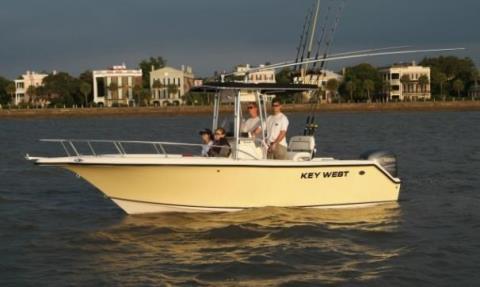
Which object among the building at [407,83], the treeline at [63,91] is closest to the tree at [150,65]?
the treeline at [63,91]

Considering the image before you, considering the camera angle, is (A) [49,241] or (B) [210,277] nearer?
(B) [210,277]

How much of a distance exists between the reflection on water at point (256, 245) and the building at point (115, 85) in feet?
445

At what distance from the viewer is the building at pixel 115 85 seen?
149 m

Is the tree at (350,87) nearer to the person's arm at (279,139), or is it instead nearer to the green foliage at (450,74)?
the green foliage at (450,74)

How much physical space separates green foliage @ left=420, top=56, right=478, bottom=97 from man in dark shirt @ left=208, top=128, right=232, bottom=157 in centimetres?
13755

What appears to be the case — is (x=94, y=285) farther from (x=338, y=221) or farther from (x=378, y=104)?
(x=378, y=104)

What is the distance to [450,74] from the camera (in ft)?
506

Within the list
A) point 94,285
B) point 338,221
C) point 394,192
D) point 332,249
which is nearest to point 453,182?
point 394,192

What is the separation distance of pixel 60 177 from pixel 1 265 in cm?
1207

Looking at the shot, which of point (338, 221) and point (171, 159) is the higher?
point (171, 159)

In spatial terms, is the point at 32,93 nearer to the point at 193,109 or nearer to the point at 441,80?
the point at 193,109

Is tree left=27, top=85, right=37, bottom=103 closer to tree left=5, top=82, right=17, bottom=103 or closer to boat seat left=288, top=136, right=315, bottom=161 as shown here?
tree left=5, top=82, right=17, bottom=103

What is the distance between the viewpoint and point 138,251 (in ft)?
41.0

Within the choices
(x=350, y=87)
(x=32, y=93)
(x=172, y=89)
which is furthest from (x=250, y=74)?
(x=32, y=93)
